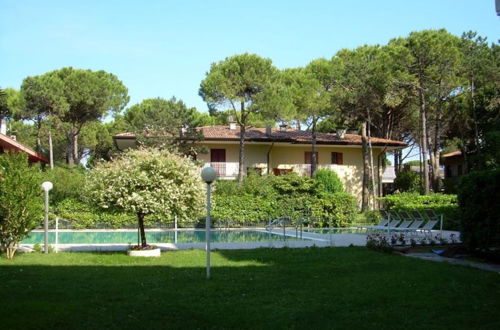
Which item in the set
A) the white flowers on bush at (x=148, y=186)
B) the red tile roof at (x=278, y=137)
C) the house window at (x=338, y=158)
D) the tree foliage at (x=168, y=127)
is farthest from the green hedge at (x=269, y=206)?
the white flowers on bush at (x=148, y=186)

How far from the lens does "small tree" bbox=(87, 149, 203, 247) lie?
14.1m

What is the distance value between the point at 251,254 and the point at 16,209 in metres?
6.17

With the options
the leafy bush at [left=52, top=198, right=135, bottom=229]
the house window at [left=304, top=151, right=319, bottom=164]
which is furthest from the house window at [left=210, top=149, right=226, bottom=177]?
the leafy bush at [left=52, top=198, right=135, bottom=229]

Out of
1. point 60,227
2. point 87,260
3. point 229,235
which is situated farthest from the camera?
point 60,227

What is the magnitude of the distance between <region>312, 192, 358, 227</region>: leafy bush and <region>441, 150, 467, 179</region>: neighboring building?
2581cm

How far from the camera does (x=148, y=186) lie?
1423cm

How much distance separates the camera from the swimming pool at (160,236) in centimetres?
2092

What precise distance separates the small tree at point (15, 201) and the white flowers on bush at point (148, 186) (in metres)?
1.52

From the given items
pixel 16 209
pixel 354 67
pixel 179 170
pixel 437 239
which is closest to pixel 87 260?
pixel 16 209

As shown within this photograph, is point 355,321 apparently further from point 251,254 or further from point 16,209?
point 16,209

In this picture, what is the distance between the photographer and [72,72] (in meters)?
39.1

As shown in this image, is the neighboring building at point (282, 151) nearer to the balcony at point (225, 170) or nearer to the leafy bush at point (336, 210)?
the balcony at point (225, 170)

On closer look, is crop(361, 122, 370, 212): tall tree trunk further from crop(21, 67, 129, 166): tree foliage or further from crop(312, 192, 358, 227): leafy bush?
crop(21, 67, 129, 166): tree foliage

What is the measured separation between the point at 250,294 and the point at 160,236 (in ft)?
50.0
